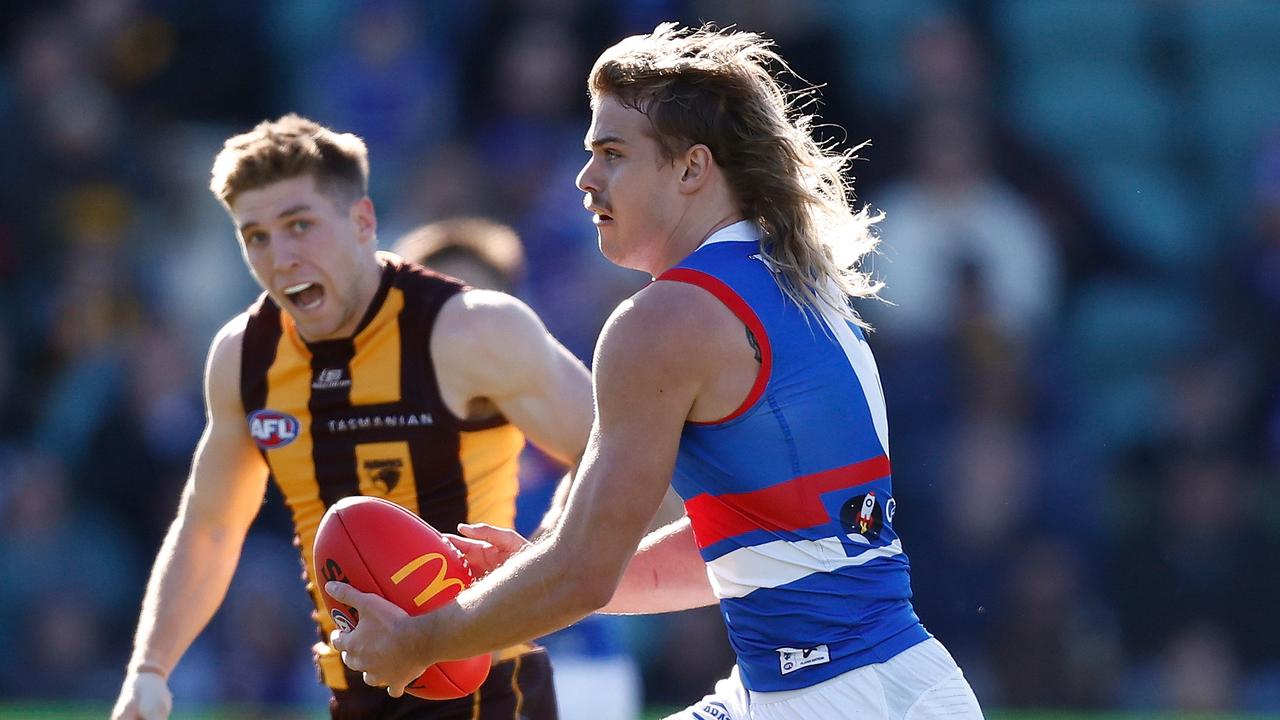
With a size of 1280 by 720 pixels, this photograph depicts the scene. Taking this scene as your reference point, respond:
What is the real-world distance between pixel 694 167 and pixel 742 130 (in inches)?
5.0

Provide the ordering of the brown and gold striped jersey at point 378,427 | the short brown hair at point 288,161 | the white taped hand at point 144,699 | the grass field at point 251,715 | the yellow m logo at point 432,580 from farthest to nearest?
the grass field at point 251,715 → the short brown hair at point 288,161 → the brown and gold striped jersey at point 378,427 → the white taped hand at point 144,699 → the yellow m logo at point 432,580

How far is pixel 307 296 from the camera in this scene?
4.30 m

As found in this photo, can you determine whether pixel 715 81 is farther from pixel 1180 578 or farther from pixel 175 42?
pixel 175 42

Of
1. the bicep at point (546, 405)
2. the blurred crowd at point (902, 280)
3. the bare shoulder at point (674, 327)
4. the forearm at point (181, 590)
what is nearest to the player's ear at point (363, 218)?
the bicep at point (546, 405)

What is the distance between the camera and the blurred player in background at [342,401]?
414 centimetres

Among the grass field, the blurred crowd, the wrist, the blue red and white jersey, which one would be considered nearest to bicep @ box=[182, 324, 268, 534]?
the wrist

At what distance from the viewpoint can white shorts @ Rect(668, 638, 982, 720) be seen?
3113 millimetres

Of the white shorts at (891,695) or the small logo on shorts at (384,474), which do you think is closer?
the white shorts at (891,695)

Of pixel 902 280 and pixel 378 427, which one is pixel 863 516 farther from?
pixel 902 280

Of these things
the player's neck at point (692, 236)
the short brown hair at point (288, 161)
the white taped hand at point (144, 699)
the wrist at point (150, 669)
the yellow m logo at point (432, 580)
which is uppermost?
the short brown hair at point (288, 161)

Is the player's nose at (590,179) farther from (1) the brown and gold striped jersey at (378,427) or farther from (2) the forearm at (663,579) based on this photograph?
(1) the brown and gold striped jersey at (378,427)

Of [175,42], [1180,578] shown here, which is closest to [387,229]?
[175,42]

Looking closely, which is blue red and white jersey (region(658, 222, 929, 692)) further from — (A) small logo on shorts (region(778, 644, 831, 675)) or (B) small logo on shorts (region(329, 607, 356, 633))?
(B) small logo on shorts (region(329, 607, 356, 633))

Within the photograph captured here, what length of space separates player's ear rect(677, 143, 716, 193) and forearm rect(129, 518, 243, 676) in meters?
1.75
